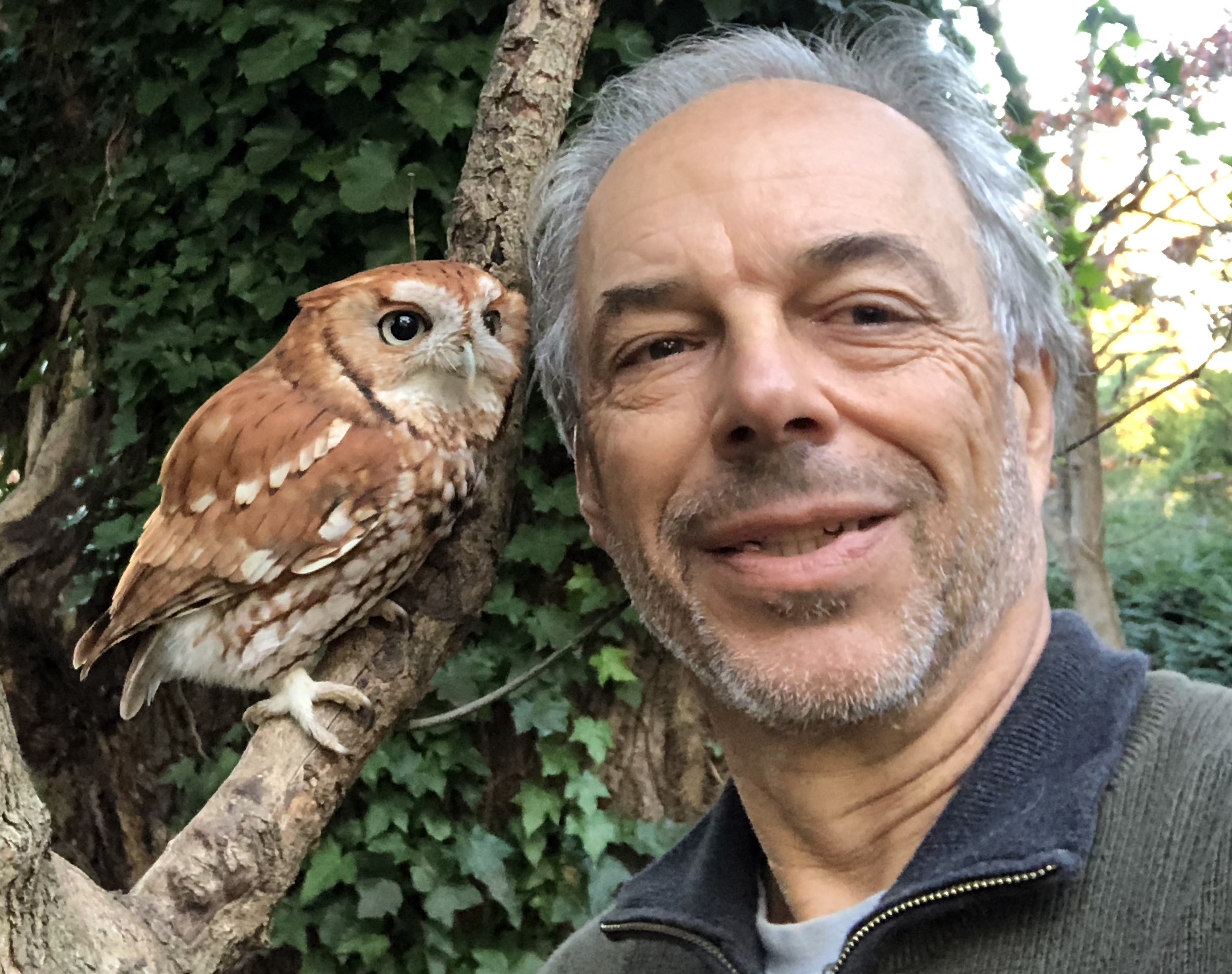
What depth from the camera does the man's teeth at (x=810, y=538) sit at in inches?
29.1

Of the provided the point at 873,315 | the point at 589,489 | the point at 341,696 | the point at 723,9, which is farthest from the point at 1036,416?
the point at 723,9

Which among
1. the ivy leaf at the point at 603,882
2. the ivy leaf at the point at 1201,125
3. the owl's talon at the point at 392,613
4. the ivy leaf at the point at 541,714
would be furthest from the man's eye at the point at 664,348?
the ivy leaf at the point at 1201,125

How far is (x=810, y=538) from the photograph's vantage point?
0.74m

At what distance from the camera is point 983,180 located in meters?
0.86

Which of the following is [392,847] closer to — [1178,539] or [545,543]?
[545,543]

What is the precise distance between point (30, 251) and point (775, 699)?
2037 millimetres

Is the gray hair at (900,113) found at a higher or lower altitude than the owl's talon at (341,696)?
higher

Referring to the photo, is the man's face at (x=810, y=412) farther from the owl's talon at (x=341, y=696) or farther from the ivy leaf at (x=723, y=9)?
the ivy leaf at (x=723, y=9)

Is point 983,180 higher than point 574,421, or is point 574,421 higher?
point 983,180

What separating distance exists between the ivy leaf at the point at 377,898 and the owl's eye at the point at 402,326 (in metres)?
1.02

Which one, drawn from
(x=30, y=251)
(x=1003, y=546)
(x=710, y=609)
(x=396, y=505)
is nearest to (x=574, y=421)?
(x=396, y=505)

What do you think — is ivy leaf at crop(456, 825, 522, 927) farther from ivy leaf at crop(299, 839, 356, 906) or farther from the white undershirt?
the white undershirt

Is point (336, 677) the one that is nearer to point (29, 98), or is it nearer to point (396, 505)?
point (396, 505)

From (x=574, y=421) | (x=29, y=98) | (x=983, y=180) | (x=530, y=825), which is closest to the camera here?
(x=983, y=180)
